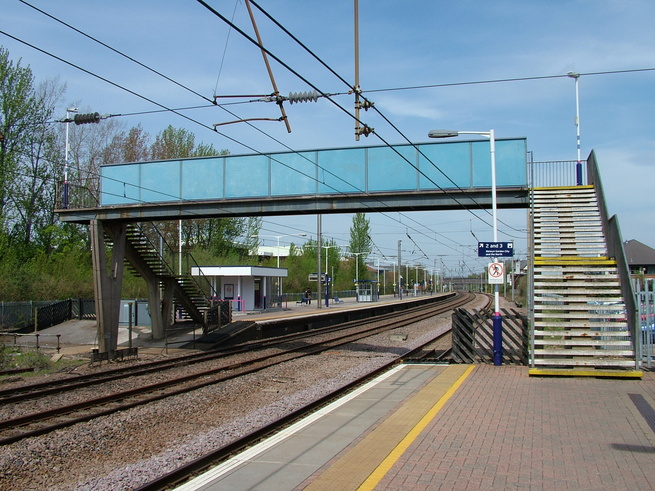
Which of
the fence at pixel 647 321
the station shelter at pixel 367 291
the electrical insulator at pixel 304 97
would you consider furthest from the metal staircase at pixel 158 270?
the station shelter at pixel 367 291

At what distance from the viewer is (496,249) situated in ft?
49.0

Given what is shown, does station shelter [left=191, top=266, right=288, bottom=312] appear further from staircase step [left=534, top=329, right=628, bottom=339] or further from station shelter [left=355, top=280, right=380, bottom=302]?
staircase step [left=534, top=329, right=628, bottom=339]

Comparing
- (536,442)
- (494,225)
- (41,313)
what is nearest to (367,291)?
(41,313)

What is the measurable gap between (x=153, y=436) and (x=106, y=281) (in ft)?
37.6

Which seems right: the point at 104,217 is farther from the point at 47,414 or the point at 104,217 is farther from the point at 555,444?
the point at 555,444

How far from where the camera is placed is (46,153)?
4166 cm

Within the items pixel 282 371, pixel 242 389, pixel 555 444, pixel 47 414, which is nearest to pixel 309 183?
pixel 282 371

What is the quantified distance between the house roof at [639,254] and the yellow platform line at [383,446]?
6014 centimetres

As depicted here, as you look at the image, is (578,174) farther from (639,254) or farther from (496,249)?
(639,254)

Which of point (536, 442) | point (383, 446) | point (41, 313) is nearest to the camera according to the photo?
point (383, 446)

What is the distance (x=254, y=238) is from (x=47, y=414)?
49995 mm

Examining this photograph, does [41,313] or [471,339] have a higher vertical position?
[471,339]

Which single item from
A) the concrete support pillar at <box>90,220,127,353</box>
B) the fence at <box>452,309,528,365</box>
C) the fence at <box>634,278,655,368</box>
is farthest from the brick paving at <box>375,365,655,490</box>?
the concrete support pillar at <box>90,220,127,353</box>

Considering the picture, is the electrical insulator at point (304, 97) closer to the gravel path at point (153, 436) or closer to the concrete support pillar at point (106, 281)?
the gravel path at point (153, 436)
